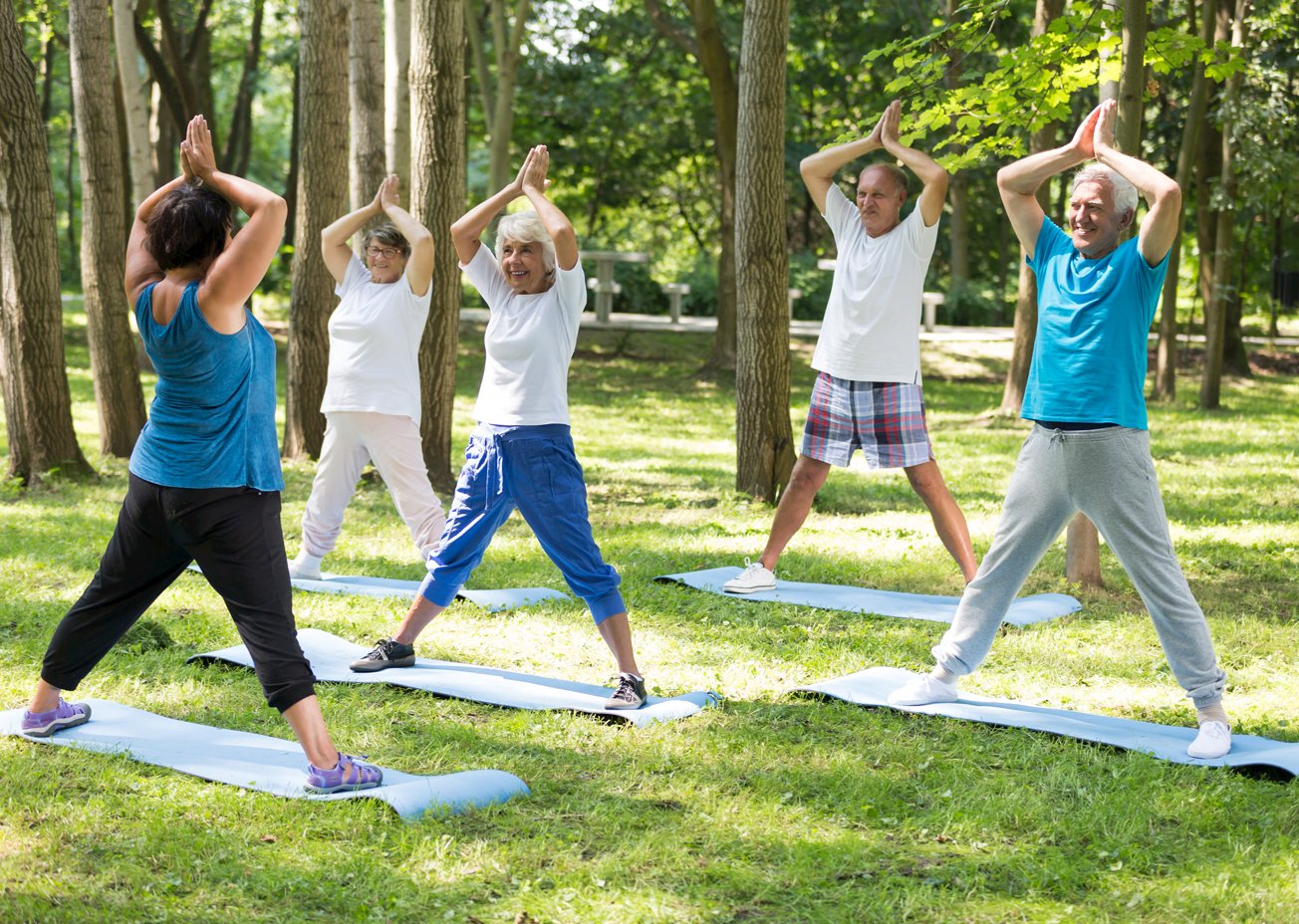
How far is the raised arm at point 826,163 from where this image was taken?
19.9 ft

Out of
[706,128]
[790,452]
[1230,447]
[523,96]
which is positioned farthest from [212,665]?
[706,128]

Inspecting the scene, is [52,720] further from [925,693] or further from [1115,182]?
[1115,182]

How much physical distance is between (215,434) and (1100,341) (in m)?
2.84

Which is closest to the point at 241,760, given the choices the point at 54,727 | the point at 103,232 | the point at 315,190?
the point at 54,727

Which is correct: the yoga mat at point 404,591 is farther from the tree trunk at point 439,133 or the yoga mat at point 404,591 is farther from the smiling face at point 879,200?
the tree trunk at point 439,133

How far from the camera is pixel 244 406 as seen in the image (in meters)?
4.06

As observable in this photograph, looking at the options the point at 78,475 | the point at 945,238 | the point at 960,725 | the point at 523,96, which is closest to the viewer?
the point at 960,725

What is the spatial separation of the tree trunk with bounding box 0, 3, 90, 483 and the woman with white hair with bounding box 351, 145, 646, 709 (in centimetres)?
561

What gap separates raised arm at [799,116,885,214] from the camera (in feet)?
19.9

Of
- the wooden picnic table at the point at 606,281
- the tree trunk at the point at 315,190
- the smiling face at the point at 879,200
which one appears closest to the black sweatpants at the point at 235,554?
the smiling face at the point at 879,200

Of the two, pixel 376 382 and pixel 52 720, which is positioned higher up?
pixel 376 382

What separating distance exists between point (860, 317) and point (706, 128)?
67.6 feet

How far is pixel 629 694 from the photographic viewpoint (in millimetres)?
5043

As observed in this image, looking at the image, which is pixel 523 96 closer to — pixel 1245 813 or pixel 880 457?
pixel 880 457
